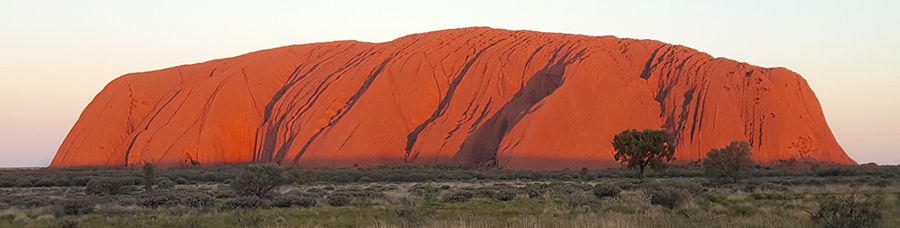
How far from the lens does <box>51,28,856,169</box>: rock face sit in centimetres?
6875

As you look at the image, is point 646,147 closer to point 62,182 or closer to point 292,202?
point 292,202

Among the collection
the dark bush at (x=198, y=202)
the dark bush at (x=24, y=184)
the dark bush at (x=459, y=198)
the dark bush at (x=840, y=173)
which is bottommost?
the dark bush at (x=24, y=184)

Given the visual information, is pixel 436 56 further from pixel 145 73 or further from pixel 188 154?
pixel 145 73

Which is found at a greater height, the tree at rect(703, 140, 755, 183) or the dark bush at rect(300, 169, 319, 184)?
the tree at rect(703, 140, 755, 183)

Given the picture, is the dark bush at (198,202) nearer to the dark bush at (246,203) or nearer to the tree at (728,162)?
the dark bush at (246,203)

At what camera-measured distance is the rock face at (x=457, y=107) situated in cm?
6875

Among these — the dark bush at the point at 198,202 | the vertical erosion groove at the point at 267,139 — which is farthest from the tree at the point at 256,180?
the vertical erosion groove at the point at 267,139

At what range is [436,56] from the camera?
88.4 metres

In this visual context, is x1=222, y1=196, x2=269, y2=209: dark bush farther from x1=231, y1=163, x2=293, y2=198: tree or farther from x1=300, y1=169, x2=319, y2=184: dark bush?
x1=300, y1=169, x2=319, y2=184: dark bush

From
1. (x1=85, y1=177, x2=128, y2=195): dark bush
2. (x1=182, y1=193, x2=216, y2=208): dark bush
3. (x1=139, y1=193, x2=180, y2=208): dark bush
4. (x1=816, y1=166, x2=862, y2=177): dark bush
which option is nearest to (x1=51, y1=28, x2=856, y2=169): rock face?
(x1=816, y1=166, x2=862, y2=177): dark bush

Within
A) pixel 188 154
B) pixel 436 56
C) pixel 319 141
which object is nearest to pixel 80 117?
pixel 188 154

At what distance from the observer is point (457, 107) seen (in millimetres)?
79062

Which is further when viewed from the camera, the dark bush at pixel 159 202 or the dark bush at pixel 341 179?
the dark bush at pixel 341 179

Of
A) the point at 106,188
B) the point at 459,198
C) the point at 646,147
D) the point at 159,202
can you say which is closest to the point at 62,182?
the point at 106,188
